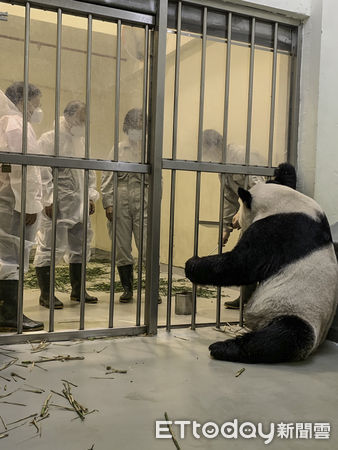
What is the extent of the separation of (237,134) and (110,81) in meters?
1.10

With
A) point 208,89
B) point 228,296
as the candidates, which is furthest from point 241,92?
point 228,296

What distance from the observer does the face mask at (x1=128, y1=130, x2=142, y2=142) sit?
3.72m

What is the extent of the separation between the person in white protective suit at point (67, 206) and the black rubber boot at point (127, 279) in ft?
0.90

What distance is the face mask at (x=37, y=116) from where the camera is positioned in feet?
11.2

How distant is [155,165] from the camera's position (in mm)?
3695

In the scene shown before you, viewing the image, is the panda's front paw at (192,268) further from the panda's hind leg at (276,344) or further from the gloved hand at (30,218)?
the gloved hand at (30,218)

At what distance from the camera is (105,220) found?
3783mm

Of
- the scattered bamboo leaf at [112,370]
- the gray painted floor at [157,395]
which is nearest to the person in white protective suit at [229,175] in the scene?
the gray painted floor at [157,395]

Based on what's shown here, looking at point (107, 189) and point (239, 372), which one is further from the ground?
point (107, 189)

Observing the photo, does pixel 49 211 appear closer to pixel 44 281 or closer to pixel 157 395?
pixel 44 281

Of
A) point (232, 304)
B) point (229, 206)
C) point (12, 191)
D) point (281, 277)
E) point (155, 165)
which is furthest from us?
point (232, 304)

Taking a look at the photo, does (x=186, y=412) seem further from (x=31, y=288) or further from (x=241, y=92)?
(x=241, y=92)

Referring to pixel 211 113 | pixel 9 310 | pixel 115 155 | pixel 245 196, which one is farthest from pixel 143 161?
pixel 9 310

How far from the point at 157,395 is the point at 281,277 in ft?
3.81
